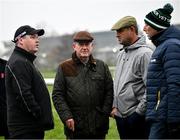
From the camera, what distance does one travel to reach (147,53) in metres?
6.68

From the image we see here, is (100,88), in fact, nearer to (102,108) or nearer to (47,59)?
(102,108)

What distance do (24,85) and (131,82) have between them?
4.59 ft

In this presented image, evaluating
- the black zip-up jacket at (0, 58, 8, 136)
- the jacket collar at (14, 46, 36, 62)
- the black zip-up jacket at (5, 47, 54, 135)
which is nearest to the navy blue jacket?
the black zip-up jacket at (5, 47, 54, 135)

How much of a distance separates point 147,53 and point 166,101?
1.15 metres

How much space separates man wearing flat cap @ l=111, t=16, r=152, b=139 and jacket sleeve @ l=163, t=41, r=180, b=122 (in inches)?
34.6

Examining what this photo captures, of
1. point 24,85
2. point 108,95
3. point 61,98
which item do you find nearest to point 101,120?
point 108,95

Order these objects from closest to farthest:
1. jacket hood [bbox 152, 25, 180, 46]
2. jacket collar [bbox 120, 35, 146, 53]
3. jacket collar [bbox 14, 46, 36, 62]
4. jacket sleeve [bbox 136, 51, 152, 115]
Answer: jacket hood [bbox 152, 25, 180, 46] → jacket sleeve [bbox 136, 51, 152, 115] → jacket collar [bbox 14, 46, 36, 62] → jacket collar [bbox 120, 35, 146, 53]

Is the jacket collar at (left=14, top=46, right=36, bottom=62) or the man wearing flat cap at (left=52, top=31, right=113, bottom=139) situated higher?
the jacket collar at (left=14, top=46, right=36, bottom=62)

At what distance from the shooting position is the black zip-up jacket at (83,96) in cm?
691

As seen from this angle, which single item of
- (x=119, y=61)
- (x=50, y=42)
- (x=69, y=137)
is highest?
(x=119, y=61)

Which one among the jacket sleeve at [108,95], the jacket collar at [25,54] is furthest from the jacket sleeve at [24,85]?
the jacket sleeve at [108,95]

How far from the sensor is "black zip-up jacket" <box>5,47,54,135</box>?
639cm

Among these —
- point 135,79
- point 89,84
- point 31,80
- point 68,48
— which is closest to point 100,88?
point 89,84

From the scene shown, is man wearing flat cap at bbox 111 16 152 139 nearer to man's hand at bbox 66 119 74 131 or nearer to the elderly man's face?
the elderly man's face
